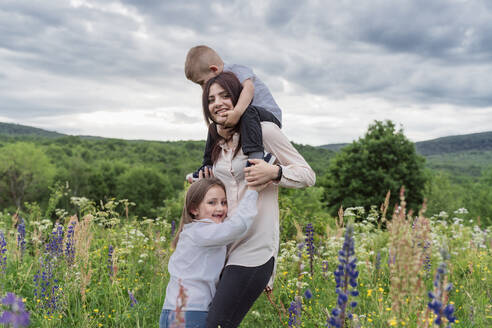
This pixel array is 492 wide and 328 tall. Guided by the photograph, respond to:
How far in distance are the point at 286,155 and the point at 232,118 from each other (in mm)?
479

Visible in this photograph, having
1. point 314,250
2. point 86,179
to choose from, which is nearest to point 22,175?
point 86,179

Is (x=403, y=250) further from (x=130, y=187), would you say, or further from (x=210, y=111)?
(x=130, y=187)

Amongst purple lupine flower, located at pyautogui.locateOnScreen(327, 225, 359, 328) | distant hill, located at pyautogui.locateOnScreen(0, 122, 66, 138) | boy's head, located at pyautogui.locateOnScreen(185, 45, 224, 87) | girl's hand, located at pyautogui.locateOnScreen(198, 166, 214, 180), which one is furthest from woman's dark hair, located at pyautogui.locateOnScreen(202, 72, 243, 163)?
distant hill, located at pyautogui.locateOnScreen(0, 122, 66, 138)

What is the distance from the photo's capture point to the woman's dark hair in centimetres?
279

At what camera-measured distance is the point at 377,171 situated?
23.1 meters

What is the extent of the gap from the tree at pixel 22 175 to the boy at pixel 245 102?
59098 mm

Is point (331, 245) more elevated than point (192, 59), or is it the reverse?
point (192, 59)

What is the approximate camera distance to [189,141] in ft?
341

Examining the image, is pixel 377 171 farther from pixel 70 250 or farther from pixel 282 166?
pixel 282 166

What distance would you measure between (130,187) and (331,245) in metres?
53.5

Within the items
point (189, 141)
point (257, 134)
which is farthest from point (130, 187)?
point (257, 134)

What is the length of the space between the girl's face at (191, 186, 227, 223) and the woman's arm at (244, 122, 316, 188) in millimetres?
315

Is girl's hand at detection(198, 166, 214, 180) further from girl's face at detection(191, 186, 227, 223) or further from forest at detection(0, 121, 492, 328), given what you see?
forest at detection(0, 121, 492, 328)

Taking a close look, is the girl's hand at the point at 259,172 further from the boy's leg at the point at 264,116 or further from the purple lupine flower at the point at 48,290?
the purple lupine flower at the point at 48,290
